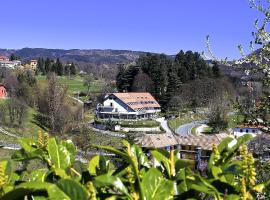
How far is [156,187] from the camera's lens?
69.1 inches

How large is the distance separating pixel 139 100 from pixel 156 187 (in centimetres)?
7162

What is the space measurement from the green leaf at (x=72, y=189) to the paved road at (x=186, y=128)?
56.5m

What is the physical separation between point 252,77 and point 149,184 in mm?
4981

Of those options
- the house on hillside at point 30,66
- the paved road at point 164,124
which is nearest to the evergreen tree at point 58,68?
the house on hillside at point 30,66

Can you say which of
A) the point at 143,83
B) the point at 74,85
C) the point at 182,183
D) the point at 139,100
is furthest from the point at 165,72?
the point at 182,183

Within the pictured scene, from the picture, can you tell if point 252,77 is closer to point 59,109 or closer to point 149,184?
point 149,184

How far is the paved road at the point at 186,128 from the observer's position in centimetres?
6044

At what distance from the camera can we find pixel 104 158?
2.22 meters

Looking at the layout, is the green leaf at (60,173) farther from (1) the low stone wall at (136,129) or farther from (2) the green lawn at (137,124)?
(2) the green lawn at (137,124)

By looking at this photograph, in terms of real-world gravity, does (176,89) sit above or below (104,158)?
below

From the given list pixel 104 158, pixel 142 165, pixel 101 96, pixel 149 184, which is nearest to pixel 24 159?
pixel 104 158

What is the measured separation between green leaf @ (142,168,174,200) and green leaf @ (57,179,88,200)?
0.33 metres

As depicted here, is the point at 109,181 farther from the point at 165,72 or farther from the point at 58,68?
the point at 58,68

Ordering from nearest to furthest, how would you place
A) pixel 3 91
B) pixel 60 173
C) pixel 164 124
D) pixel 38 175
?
pixel 60 173, pixel 38 175, pixel 164 124, pixel 3 91
